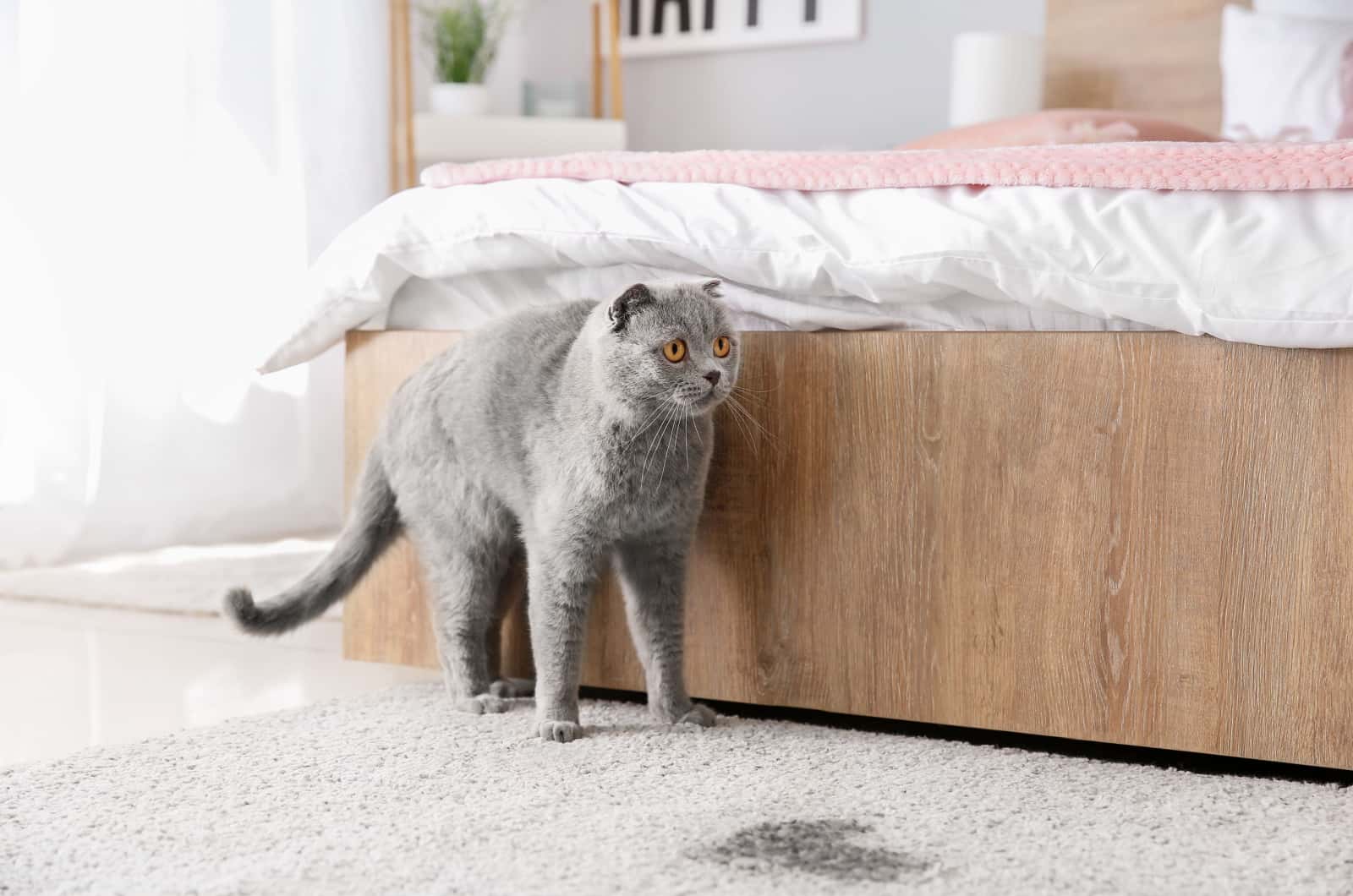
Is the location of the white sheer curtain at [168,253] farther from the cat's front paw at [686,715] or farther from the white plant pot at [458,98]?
the cat's front paw at [686,715]

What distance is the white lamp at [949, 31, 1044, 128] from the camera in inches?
136

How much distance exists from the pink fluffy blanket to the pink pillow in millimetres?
933

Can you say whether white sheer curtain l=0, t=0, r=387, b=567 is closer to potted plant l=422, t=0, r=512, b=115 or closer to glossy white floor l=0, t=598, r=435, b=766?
potted plant l=422, t=0, r=512, b=115

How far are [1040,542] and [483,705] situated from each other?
0.76 meters

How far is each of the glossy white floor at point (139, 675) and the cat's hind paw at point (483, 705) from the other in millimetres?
278

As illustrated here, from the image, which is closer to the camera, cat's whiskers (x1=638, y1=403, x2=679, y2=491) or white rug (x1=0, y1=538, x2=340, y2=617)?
cat's whiskers (x1=638, y1=403, x2=679, y2=491)

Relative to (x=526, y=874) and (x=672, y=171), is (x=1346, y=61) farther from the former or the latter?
(x=526, y=874)

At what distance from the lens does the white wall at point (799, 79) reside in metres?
3.88

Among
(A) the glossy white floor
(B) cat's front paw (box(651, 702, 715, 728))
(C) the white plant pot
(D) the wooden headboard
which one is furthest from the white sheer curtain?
(D) the wooden headboard

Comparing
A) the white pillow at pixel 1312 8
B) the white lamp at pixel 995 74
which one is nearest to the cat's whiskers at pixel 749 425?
the white lamp at pixel 995 74

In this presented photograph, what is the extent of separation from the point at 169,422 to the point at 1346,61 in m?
2.78

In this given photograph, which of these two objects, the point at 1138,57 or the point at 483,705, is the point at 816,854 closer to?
the point at 483,705

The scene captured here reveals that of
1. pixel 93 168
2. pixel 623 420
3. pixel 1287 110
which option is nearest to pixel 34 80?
pixel 93 168

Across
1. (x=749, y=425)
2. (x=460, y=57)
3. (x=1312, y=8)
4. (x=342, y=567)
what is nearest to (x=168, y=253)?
(x=460, y=57)
